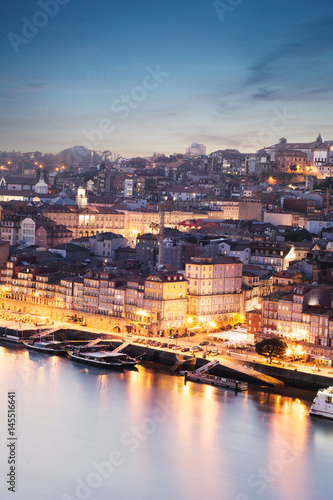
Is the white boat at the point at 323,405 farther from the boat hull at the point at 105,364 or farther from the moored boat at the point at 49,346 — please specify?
the moored boat at the point at 49,346

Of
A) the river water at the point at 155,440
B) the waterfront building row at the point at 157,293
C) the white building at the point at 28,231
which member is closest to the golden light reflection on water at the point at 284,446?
the river water at the point at 155,440

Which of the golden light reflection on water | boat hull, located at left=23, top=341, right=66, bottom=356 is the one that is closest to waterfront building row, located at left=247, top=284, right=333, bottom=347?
the golden light reflection on water

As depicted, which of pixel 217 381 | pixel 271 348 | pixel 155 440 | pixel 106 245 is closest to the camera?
pixel 155 440

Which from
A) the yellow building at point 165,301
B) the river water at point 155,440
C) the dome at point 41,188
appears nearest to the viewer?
the river water at point 155,440

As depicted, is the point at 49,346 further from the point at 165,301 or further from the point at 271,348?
the point at 271,348

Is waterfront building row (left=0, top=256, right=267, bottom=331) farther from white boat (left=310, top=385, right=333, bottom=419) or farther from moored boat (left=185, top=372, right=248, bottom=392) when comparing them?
white boat (left=310, top=385, right=333, bottom=419)

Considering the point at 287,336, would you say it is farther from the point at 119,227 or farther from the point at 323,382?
the point at 119,227

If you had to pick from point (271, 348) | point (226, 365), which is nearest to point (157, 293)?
point (226, 365)
